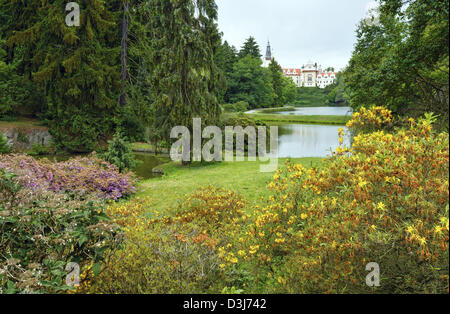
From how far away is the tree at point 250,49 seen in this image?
Answer: 150 ft

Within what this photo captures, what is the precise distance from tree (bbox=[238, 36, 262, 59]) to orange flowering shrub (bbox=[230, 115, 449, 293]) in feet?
150

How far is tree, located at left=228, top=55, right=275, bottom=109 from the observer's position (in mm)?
40906

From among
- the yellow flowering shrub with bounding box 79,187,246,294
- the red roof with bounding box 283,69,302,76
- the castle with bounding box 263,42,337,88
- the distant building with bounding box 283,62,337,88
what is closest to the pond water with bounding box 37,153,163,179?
the yellow flowering shrub with bounding box 79,187,246,294

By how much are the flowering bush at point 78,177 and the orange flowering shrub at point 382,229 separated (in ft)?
16.0

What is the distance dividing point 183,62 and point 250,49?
39.0m

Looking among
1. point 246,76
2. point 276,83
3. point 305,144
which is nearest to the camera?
point 305,144

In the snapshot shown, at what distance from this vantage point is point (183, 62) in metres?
10.2

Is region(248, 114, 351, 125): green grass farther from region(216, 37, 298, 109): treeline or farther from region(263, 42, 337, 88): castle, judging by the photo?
region(263, 42, 337, 88): castle

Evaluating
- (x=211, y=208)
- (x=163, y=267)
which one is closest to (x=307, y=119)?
(x=211, y=208)

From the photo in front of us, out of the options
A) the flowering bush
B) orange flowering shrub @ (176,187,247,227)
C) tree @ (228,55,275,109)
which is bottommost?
Result: orange flowering shrub @ (176,187,247,227)

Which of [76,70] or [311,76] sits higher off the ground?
[311,76]

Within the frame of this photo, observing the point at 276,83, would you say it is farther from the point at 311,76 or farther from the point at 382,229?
the point at 382,229

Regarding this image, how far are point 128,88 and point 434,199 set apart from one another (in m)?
18.5
